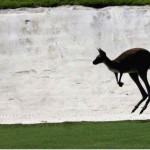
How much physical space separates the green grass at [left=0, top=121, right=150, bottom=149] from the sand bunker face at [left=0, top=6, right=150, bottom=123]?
1395mm

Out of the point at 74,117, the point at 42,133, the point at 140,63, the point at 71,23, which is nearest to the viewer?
the point at 140,63

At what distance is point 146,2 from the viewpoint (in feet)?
59.7

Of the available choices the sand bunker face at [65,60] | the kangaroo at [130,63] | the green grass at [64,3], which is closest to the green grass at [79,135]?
the kangaroo at [130,63]

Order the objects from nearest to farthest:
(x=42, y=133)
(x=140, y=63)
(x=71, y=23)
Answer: (x=140, y=63)
(x=42, y=133)
(x=71, y=23)

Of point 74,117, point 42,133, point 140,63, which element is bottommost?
point 74,117

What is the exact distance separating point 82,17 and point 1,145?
6.59 metres

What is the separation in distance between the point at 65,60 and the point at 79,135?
475cm

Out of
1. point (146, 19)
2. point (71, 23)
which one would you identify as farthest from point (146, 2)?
point (71, 23)

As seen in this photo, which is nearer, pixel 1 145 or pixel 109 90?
pixel 1 145

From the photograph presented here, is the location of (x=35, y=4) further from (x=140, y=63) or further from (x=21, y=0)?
(x=140, y=63)

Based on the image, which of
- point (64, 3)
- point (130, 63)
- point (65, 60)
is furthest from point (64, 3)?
point (130, 63)

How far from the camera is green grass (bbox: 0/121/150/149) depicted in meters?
11.7

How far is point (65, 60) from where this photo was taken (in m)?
17.6

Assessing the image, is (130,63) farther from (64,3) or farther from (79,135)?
(64,3)
